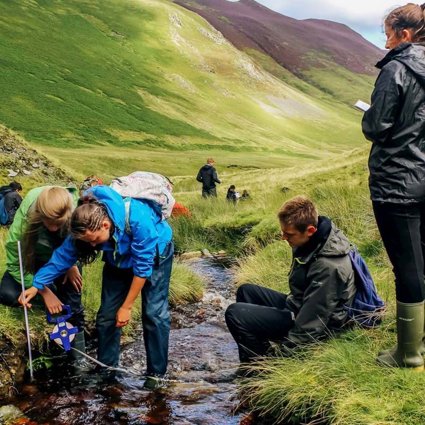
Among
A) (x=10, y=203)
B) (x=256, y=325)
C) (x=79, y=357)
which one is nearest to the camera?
(x=256, y=325)

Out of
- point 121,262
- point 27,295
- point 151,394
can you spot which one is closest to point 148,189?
point 121,262

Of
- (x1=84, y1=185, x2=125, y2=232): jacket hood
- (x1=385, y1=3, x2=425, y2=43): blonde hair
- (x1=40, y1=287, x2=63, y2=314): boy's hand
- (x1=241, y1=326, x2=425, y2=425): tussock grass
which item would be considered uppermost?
(x1=385, y1=3, x2=425, y2=43): blonde hair

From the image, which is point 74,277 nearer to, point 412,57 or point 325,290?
point 325,290

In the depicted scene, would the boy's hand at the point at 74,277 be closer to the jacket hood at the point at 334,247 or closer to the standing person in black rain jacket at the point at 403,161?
the jacket hood at the point at 334,247

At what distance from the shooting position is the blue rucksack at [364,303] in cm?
566

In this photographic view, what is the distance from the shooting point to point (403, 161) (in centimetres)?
444

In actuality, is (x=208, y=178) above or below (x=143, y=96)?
below

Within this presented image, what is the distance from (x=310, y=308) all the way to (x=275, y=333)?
63cm

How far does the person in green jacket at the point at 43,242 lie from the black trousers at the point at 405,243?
3403 mm

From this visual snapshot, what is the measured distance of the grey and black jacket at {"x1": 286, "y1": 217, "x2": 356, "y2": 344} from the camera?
539 cm

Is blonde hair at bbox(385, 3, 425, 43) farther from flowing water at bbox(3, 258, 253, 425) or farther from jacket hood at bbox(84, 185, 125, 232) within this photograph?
flowing water at bbox(3, 258, 253, 425)

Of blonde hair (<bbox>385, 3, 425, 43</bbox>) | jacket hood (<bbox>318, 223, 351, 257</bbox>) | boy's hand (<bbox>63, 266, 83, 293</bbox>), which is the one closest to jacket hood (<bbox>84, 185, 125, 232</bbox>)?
boy's hand (<bbox>63, 266, 83, 293</bbox>)

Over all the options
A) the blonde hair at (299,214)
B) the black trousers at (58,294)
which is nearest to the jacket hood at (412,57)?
the blonde hair at (299,214)

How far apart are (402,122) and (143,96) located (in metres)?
106
